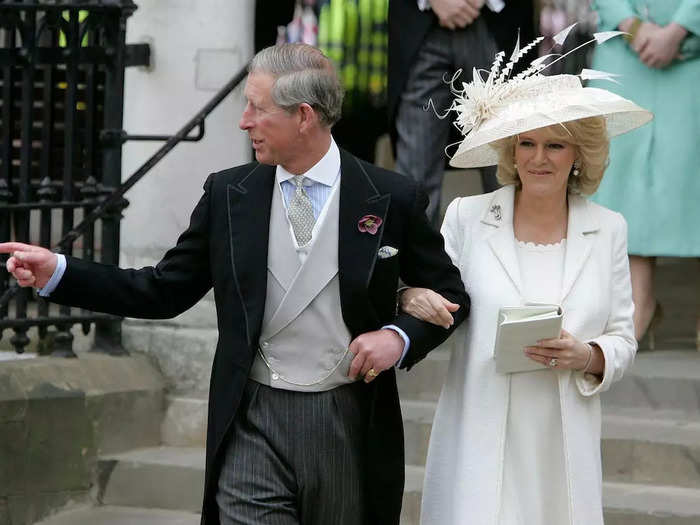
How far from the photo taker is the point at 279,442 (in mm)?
4039

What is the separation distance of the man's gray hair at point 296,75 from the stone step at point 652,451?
243 centimetres

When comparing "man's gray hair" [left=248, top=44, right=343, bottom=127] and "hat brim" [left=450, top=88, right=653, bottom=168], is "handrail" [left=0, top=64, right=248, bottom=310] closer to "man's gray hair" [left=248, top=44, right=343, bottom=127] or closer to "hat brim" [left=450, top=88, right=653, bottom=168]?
"hat brim" [left=450, top=88, right=653, bottom=168]

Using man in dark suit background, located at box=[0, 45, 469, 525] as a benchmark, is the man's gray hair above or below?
above

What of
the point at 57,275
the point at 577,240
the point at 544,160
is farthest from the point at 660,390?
the point at 57,275

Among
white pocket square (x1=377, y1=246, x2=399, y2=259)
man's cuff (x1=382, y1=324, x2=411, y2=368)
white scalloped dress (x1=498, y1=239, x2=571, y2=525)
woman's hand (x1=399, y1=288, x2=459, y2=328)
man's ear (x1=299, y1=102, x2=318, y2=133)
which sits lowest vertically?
white scalloped dress (x1=498, y1=239, x2=571, y2=525)

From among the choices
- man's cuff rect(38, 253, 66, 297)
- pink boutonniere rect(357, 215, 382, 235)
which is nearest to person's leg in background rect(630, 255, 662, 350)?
pink boutonniere rect(357, 215, 382, 235)

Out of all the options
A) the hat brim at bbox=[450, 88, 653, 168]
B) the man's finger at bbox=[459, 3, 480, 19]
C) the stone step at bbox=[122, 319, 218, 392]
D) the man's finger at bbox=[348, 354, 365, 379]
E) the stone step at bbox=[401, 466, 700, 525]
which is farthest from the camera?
the stone step at bbox=[122, 319, 218, 392]

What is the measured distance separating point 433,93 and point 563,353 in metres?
2.64

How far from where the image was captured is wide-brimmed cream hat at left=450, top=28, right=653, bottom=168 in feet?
13.8

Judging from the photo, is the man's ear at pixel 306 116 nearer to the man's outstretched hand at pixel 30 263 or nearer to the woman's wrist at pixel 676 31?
the man's outstretched hand at pixel 30 263

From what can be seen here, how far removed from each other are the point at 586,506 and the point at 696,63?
114 inches

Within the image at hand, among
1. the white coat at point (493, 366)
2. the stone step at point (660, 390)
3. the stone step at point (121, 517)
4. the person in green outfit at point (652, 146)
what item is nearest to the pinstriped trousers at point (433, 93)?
the person in green outfit at point (652, 146)

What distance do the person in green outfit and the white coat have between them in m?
2.29

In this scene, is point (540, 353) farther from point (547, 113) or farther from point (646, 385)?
point (646, 385)
